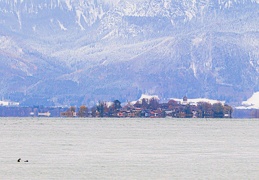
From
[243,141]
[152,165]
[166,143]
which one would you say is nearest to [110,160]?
[152,165]

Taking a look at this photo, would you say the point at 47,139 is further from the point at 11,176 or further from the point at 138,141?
the point at 11,176

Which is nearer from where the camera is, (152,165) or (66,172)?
(66,172)

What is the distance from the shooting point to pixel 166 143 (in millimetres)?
141375

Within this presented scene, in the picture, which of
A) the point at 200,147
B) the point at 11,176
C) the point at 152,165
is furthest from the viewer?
the point at 200,147

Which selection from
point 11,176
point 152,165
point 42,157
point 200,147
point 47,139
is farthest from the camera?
point 47,139

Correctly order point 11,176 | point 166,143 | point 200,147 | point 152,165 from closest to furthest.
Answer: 1. point 11,176
2. point 152,165
3. point 200,147
4. point 166,143

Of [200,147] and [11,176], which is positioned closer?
[11,176]

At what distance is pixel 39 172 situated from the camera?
319 feet

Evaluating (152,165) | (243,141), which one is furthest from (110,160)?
(243,141)

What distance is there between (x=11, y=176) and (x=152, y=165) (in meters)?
14.2

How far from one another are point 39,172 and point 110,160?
13.2 m

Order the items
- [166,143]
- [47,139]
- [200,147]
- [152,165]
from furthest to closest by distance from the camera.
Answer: [47,139] → [166,143] → [200,147] → [152,165]

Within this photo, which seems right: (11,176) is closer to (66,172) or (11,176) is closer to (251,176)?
(66,172)

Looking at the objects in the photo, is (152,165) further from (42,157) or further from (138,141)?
(138,141)
